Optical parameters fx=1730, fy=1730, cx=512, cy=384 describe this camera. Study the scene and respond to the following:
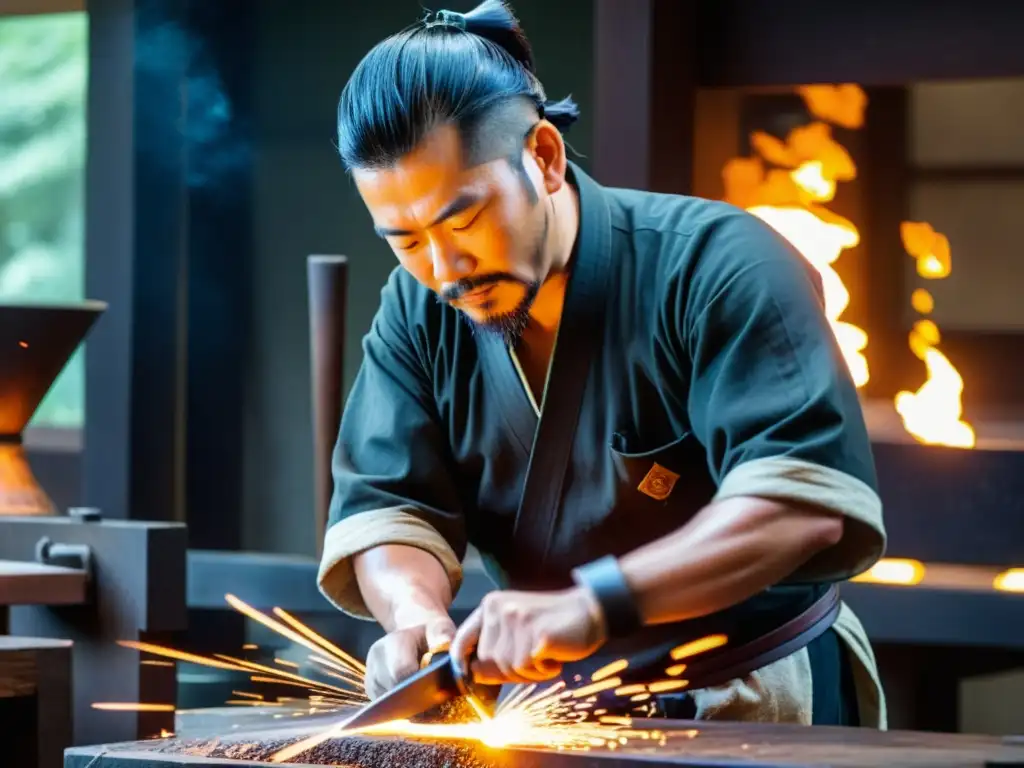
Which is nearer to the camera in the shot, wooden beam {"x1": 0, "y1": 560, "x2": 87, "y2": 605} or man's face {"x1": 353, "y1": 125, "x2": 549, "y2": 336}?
man's face {"x1": 353, "y1": 125, "x2": 549, "y2": 336}

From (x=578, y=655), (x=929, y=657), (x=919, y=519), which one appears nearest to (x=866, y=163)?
(x=919, y=519)

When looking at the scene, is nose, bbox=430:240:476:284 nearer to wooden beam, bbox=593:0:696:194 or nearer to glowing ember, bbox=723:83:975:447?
wooden beam, bbox=593:0:696:194

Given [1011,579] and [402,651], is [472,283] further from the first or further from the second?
[1011,579]

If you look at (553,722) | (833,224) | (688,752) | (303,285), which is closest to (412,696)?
(553,722)

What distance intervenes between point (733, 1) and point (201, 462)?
7.86 feet

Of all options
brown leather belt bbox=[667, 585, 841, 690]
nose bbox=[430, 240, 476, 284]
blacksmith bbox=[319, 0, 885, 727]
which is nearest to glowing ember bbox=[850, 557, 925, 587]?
blacksmith bbox=[319, 0, 885, 727]

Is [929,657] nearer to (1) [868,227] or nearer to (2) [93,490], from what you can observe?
(1) [868,227]

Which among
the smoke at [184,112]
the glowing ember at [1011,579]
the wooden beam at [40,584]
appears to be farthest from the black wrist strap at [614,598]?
the smoke at [184,112]

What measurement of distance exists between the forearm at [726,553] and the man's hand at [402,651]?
347mm

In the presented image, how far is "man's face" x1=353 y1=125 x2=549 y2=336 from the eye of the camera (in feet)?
8.33

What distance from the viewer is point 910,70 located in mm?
4500

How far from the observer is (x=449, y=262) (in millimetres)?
2568

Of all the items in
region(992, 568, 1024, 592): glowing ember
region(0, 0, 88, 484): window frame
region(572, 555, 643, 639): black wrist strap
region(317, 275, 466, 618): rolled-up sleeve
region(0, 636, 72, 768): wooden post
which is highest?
region(0, 0, 88, 484): window frame

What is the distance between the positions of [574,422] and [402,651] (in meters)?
0.47
